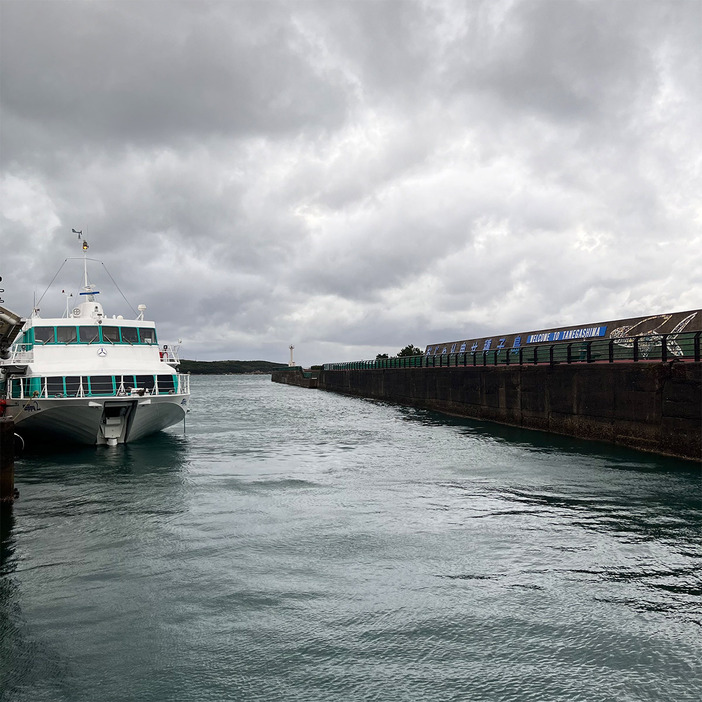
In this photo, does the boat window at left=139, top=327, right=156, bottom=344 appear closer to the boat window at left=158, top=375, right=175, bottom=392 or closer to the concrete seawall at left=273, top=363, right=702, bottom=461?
the boat window at left=158, top=375, right=175, bottom=392

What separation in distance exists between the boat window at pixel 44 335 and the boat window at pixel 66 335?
0.72 ft

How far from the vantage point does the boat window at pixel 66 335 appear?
26605mm

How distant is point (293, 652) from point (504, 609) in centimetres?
311

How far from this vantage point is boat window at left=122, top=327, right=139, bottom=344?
27734 mm

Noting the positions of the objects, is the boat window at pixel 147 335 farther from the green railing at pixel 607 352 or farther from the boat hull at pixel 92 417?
the green railing at pixel 607 352

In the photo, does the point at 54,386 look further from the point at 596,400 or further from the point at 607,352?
the point at 607,352

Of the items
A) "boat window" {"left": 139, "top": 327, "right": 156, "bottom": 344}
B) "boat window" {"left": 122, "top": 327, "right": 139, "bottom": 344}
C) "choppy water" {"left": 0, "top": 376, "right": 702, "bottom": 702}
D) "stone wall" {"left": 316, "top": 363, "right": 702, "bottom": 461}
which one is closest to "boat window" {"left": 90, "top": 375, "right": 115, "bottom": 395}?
"boat window" {"left": 122, "top": 327, "right": 139, "bottom": 344}

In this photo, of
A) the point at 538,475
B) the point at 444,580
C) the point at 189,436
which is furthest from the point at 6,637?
the point at 189,436

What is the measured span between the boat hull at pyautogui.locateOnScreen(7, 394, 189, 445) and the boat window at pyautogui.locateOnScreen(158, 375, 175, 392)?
0.61m

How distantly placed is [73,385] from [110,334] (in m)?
3.59

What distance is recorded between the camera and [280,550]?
11.7 metres

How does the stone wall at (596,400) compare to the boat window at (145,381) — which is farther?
the boat window at (145,381)

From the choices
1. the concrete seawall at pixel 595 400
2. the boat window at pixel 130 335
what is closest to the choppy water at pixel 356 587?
the concrete seawall at pixel 595 400

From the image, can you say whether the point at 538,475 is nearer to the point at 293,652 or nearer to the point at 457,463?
the point at 457,463
